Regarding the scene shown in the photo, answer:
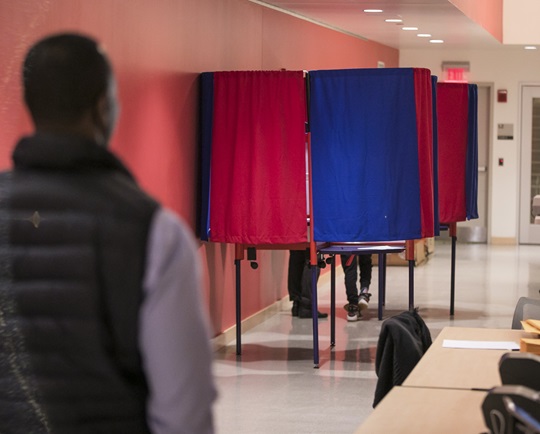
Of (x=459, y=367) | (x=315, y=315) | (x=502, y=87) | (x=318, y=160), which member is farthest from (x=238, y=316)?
(x=502, y=87)

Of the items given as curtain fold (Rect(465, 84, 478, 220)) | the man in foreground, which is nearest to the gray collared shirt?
the man in foreground

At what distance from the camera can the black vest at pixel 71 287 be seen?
6.01 ft

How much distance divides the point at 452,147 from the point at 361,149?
2.57 m

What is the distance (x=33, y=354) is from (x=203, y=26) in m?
5.88

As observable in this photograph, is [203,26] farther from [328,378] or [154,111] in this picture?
[328,378]

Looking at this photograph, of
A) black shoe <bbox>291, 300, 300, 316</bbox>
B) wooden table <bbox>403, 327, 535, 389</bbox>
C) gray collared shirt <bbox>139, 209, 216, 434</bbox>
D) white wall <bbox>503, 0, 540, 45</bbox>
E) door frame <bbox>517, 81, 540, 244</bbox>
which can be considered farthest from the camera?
door frame <bbox>517, 81, 540, 244</bbox>

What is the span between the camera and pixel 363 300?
9.43m

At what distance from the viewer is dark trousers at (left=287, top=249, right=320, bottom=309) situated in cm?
902

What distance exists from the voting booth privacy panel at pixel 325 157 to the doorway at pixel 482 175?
923cm

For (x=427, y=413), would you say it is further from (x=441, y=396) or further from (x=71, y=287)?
(x=71, y=287)

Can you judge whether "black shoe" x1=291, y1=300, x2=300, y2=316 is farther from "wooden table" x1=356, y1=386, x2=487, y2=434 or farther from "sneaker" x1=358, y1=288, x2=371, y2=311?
"wooden table" x1=356, y1=386, x2=487, y2=434

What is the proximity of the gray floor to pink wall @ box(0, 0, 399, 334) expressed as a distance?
19.9 inches

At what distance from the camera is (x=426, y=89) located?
7.18 metres

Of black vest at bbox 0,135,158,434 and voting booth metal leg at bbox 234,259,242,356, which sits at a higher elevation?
black vest at bbox 0,135,158,434
